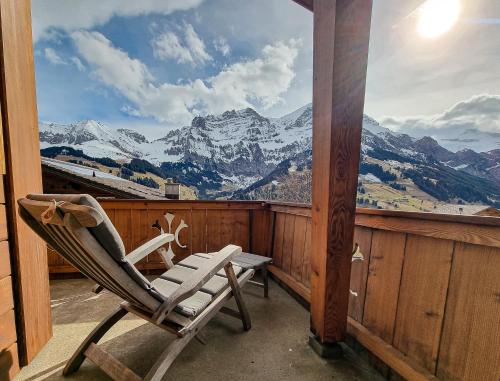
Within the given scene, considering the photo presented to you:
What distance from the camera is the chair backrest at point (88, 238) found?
0.85m

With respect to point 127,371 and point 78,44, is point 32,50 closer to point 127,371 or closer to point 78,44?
point 127,371

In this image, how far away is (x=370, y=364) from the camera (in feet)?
4.58

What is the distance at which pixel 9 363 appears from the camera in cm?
126

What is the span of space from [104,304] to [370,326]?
2117mm

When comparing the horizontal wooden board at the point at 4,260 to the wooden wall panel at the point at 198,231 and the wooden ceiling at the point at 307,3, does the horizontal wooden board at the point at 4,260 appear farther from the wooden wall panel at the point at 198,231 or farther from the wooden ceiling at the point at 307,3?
the wooden ceiling at the point at 307,3

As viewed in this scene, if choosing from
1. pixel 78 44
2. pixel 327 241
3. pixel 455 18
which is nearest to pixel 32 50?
pixel 327 241

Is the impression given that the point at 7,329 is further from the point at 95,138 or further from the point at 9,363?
the point at 95,138

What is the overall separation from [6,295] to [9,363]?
0.35 m

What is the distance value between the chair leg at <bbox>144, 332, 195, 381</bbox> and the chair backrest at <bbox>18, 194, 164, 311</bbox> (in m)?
0.22

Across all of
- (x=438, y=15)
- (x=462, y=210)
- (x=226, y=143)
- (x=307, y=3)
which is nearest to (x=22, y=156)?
(x=307, y=3)

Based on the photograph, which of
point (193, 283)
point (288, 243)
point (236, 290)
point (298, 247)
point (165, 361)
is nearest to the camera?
point (165, 361)

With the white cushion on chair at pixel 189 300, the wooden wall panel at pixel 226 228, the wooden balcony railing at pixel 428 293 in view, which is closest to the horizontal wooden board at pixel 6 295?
the white cushion on chair at pixel 189 300

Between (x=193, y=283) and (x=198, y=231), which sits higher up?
(x=193, y=283)

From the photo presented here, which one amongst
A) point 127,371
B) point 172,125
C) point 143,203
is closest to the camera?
point 127,371
